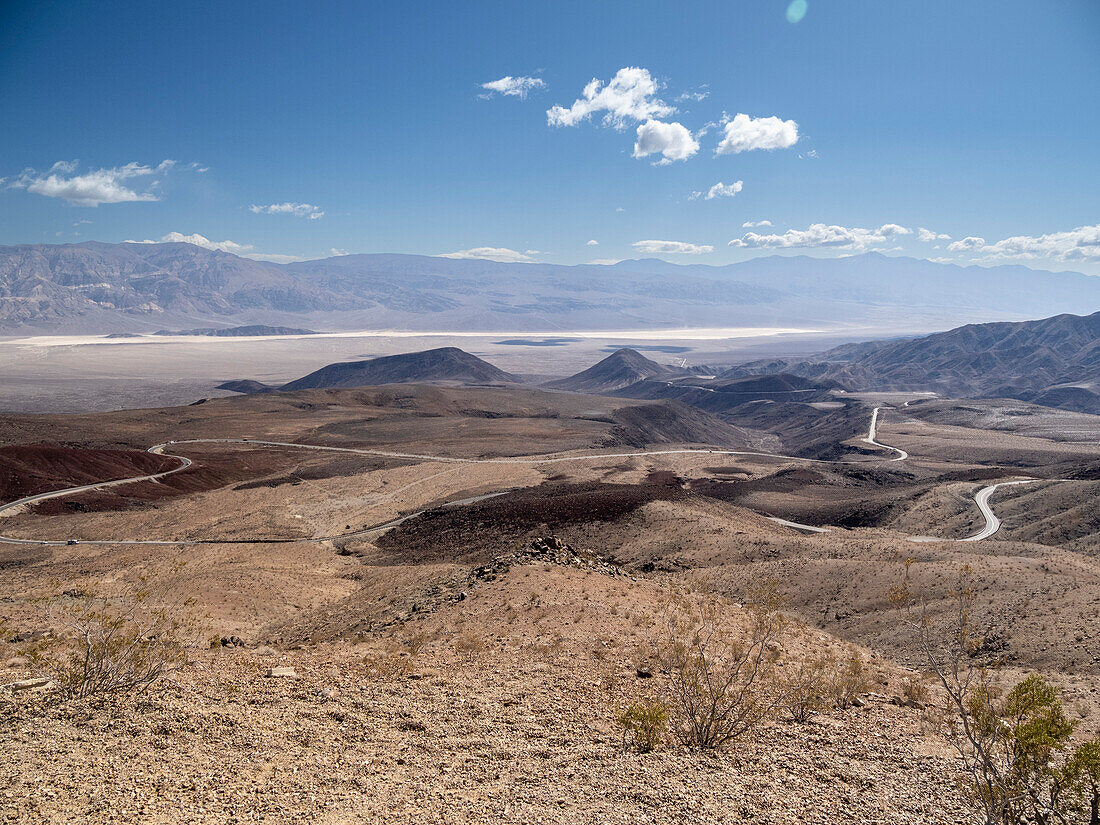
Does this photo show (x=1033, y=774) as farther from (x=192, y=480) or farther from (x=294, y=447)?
(x=294, y=447)

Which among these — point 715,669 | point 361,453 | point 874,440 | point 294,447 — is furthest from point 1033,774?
point 874,440

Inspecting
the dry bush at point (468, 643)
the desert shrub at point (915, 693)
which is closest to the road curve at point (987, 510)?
the desert shrub at point (915, 693)

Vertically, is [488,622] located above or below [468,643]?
below

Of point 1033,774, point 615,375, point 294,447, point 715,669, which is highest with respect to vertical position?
point 615,375

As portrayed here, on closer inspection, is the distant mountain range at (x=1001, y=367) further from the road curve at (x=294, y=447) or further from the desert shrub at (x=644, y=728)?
the desert shrub at (x=644, y=728)

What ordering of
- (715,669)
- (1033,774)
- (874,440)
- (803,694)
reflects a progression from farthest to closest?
(874,440), (715,669), (803,694), (1033,774)

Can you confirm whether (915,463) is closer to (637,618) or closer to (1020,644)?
(1020,644)
